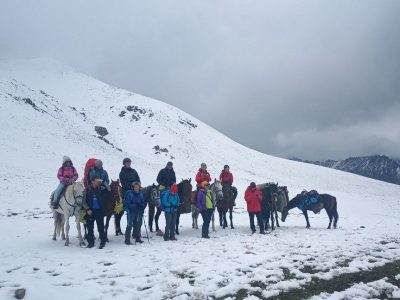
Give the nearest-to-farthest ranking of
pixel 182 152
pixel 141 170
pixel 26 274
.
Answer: pixel 26 274, pixel 141 170, pixel 182 152

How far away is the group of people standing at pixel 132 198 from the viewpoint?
12047 millimetres

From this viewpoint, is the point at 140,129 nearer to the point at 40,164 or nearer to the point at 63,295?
the point at 40,164

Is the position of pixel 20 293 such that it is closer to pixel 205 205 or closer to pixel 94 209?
pixel 94 209

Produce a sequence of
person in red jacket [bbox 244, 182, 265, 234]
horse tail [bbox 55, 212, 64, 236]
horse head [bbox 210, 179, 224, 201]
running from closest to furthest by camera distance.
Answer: horse tail [bbox 55, 212, 64, 236], person in red jacket [bbox 244, 182, 265, 234], horse head [bbox 210, 179, 224, 201]

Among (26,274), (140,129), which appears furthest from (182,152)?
(26,274)

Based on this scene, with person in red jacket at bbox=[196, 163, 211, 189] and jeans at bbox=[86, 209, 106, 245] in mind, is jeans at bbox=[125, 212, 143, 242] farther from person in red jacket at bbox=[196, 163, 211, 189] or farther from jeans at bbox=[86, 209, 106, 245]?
person in red jacket at bbox=[196, 163, 211, 189]

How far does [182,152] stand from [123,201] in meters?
66.8

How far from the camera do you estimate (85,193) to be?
12.2 m

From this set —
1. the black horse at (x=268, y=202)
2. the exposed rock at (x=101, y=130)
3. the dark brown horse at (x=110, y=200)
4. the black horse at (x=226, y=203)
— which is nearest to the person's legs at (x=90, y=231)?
the dark brown horse at (x=110, y=200)

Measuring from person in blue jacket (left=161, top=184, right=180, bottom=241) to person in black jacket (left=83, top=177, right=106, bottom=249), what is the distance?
97.7 inches

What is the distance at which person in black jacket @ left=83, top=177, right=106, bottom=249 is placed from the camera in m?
11.8

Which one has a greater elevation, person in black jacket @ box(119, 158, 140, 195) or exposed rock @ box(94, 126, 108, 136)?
exposed rock @ box(94, 126, 108, 136)

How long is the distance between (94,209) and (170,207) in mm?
2972

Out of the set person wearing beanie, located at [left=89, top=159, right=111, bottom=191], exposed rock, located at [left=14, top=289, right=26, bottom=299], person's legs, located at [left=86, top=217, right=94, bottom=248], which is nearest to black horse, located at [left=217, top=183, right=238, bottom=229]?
person wearing beanie, located at [left=89, top=159, right=111, bottom=191]
